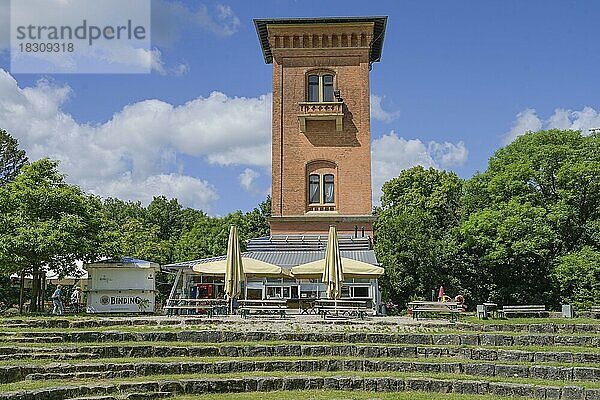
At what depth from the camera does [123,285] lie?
26906mm

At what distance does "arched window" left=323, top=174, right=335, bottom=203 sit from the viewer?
1361 inches

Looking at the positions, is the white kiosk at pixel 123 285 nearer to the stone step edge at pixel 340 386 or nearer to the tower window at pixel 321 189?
the tower window at pixel 321 189

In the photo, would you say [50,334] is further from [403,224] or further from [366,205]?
[403,224]

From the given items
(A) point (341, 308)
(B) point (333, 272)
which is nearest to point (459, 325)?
(A) point (341, 308)

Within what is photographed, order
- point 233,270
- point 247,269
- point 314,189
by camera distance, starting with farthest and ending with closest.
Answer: point 314,189 → point 247,269 → point 233,270

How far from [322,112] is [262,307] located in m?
15.4

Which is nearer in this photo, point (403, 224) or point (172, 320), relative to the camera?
point (172, 320)

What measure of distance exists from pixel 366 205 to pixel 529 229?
931cm

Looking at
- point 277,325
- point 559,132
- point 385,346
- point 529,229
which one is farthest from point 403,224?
point 385,346

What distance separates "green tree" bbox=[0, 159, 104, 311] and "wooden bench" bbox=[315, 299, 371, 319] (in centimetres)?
1003

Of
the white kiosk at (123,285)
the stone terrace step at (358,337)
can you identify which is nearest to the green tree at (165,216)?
the white kiosk at (123,285)

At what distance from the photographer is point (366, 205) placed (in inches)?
1335

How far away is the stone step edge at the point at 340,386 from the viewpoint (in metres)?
12.1

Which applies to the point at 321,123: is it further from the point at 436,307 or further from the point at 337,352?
the point at 337,352
